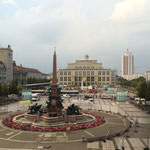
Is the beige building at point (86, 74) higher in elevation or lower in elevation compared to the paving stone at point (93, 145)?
higher

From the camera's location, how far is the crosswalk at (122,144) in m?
A: 17.1

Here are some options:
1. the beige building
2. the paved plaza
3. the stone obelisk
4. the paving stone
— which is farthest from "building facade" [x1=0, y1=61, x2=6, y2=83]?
the paving stone

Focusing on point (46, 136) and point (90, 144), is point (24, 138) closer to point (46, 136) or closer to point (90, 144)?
point (46, 136)

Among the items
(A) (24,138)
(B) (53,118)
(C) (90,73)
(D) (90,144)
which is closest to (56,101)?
(B) (53,118)

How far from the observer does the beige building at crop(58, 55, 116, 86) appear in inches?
5743

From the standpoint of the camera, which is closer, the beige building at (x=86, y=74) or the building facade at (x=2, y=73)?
the building facade at (x=2, y=73)

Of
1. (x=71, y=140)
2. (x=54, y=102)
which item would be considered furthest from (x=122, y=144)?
(x=54, y=102)

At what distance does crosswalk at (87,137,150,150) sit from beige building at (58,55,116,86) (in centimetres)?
12498

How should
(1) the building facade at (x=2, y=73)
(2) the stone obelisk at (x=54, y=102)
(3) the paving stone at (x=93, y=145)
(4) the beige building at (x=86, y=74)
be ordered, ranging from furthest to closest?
(4) the beige building at (x=86, y=74)
(1) the building facade at (x=2, y=73)
(2) the stone obelisk at (x=54, y=102)
(3) the paving stone at (x=93, y=145)

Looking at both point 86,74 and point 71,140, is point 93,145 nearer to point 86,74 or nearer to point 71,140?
point 71,140

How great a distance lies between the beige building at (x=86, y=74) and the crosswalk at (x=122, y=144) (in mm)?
124980

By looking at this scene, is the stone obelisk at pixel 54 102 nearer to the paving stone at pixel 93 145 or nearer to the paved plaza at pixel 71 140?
the paved plaza at pixel 71 140

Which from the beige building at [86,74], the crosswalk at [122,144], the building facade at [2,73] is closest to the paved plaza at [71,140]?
the crosswalk at [122,144]

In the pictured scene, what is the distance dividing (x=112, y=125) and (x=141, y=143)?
772 centimetres
